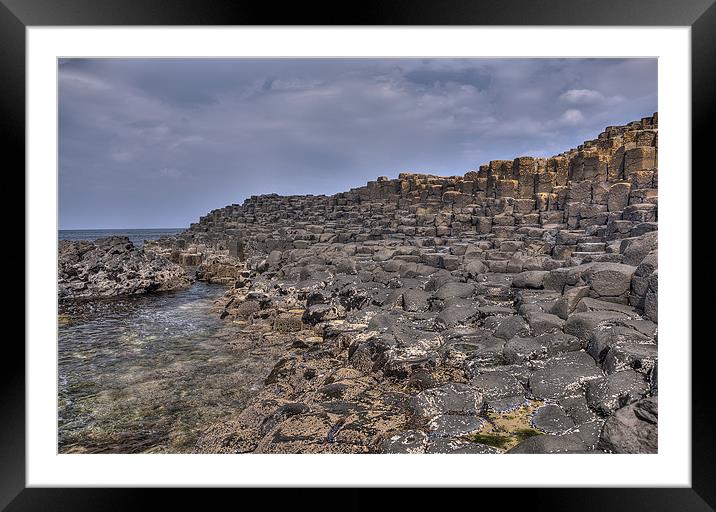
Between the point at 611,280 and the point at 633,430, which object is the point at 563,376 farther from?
the point at 611,280

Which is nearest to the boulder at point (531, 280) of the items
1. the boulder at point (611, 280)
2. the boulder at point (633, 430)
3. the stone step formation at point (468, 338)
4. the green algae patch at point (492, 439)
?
the stone step formation at point (468, 338)

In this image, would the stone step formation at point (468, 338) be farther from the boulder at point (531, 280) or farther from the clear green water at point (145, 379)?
the clear green water at point (145, 379)

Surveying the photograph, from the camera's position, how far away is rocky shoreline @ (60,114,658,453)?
2.86 metres

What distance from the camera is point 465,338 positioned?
4621 mm

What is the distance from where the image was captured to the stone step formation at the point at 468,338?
2.86m
